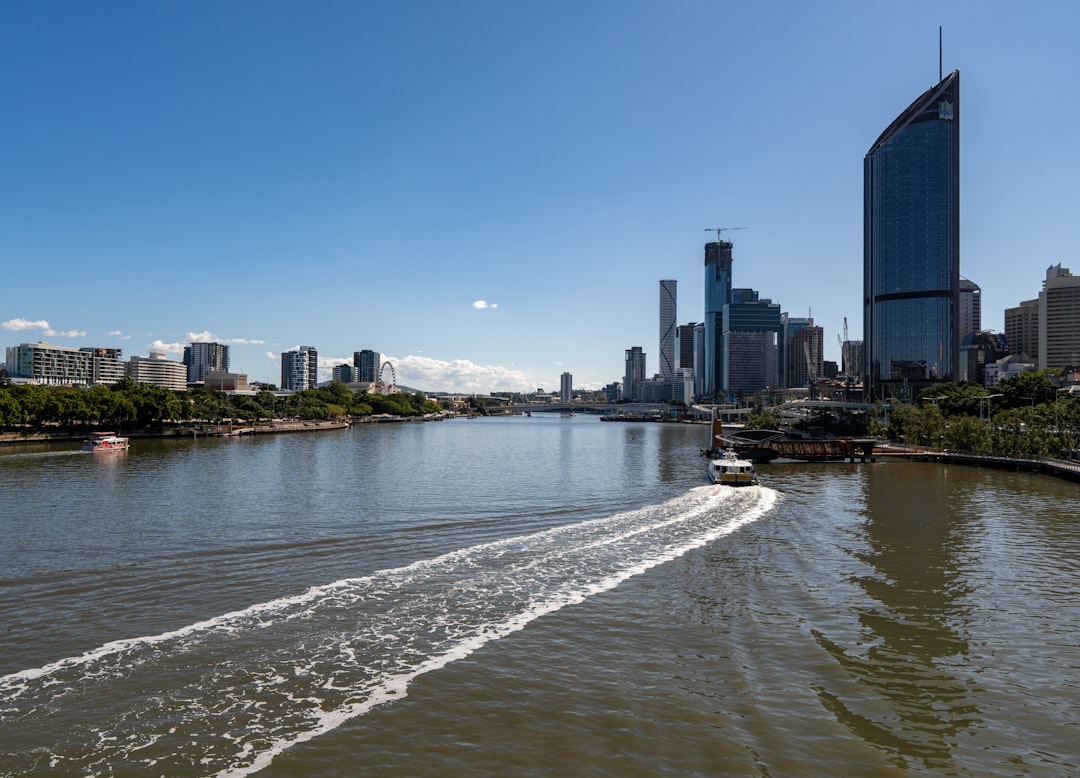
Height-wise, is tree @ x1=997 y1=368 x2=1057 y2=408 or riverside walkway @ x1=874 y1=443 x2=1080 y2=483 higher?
tree @ x1=997 y1=368 x2=1057 y2=408

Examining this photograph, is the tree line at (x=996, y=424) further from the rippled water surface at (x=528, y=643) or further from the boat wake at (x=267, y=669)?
the boat wake at (x=267, y=669)

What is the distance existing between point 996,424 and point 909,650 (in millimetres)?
85675

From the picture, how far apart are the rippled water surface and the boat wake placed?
8cm

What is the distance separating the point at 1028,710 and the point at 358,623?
1718 centimetres

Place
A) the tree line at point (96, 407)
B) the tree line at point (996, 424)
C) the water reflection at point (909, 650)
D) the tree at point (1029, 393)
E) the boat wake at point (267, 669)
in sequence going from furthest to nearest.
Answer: the tree at point (1029, 393) → the tree line at point (96, 407) → the tree line at point (996, 424) → the water reflection at point (909, 650) → the boat wake at point (267, 669)


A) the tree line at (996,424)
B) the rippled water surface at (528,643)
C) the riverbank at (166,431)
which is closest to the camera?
the rippled water surface at (528,643)

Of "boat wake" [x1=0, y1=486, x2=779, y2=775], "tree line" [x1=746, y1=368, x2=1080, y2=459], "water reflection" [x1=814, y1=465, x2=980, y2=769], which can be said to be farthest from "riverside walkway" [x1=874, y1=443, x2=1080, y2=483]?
"boat wake" [x1=0, y1=486, x2=779, y2=775]

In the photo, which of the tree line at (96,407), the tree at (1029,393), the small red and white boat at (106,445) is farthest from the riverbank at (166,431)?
the tree at (1029,393)

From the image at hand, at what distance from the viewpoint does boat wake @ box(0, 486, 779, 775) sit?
12.9m

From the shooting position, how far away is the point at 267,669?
16.4m

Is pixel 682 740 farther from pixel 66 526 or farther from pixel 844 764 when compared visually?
pixel 66 526

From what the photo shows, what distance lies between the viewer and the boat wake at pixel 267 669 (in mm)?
12867

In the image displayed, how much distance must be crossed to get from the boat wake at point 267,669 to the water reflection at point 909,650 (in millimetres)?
8860

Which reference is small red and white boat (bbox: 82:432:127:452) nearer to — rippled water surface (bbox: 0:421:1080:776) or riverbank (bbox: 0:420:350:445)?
riverbank (bbox: 0:420:350:445)
